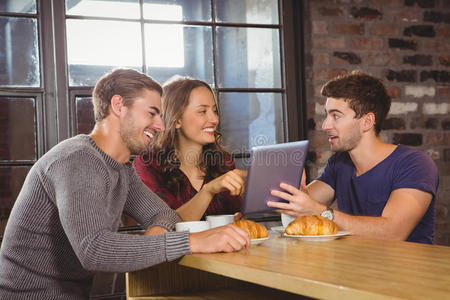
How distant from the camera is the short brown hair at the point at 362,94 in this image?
8.14 ft

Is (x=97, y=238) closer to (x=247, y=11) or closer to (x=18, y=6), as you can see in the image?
(x=18, y=6)

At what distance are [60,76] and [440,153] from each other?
2.30 m

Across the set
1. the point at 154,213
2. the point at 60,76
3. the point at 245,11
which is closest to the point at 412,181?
the point at 154,213

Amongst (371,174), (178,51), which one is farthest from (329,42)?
(371,174)

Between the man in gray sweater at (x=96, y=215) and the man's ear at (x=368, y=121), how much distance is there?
986 millimetres

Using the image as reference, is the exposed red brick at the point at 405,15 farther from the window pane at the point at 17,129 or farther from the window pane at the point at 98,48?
the window pane at the point at 17,129

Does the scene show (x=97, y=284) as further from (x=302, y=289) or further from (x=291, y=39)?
(x=302, y=289)

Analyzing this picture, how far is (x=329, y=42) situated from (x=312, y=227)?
1.74 m

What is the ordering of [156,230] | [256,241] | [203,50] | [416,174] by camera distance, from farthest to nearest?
[203,50] < [416,174] < [156,230] < [256,241]

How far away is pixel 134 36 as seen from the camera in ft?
9.65

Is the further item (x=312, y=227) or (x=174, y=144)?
(x=174, y=144)

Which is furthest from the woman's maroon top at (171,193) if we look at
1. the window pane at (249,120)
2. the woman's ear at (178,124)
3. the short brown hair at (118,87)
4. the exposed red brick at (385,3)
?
the exposed red brick at (385,3)

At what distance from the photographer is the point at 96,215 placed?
1510 mm

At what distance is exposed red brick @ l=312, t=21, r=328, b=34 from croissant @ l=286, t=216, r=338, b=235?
169 centimetres
